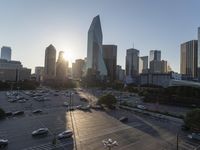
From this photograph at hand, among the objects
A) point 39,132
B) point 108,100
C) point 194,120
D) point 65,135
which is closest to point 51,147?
point 65,135

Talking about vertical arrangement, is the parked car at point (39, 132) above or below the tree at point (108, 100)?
below

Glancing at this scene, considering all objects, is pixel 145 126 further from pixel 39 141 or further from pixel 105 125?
pixel 39 141

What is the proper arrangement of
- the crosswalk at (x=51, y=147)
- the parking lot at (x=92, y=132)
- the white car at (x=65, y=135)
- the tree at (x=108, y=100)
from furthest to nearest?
the tree at (x=108, y=100)
the white car at (x=65, y=135)
the parking lot at (x=92, y=132)
the crosswalk at (x=51, y=147)

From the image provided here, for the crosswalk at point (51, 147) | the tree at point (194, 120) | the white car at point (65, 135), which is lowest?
the crosswalk at point (51, 147)

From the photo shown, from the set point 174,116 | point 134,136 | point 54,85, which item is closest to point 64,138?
point 134,136

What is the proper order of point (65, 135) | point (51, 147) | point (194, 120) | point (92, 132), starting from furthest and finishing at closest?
point (194, 120) < point (92, 132) < point (65, 135) < point (51, 147)

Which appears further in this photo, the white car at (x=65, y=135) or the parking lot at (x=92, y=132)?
the white car at (x=65, y=135)

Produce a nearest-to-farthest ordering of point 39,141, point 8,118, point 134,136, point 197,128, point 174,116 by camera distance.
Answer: point 39,141
point 134,136
point 197,128
point 8,118
point 174,116

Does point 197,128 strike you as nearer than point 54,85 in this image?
Yes

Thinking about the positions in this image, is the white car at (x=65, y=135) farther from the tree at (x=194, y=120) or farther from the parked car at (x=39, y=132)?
the tree at (x=194, y=120)

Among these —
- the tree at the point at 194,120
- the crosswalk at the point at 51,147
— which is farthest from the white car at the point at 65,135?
the tree at the point at 194,120

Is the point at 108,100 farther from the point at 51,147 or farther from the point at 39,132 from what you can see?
the point at 51,147
